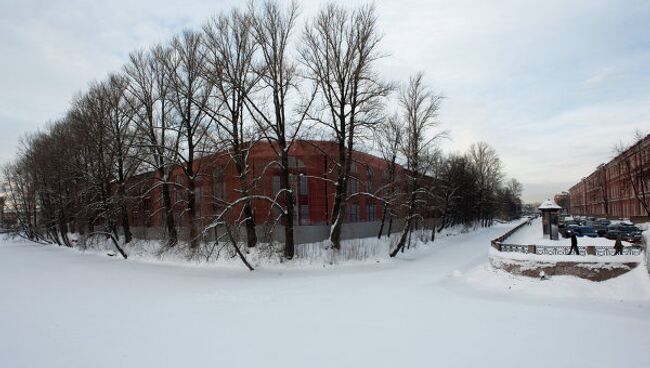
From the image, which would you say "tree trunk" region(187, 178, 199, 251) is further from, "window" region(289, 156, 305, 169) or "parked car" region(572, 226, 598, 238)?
"parked car" region(572, 226, 598, 238)

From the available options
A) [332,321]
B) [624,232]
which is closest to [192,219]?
[332,321]

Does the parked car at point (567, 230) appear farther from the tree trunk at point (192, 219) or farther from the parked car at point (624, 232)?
the tree trunk at point (192, 219)

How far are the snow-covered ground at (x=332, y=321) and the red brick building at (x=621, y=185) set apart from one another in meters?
39.8

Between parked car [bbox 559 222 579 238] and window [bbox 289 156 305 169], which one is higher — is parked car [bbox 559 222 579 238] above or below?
below

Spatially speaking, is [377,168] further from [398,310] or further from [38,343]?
[38,343]

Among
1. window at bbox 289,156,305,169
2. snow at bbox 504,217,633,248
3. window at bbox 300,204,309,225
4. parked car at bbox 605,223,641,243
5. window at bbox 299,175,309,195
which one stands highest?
window at bbox 289,156,305,169

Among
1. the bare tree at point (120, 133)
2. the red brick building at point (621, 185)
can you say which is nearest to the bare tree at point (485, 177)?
the red brick building at point (621, 185)

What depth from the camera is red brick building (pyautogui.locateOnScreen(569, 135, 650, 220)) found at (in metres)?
53.3

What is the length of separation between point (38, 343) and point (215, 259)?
16.7m

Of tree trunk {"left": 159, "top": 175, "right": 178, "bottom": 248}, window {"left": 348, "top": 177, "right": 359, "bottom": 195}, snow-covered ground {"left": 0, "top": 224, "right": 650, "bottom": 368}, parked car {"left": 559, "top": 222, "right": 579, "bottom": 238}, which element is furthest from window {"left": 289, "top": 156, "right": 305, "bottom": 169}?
parked car {"left": 559, "top": 222, "right": 579, "bottom": 238}

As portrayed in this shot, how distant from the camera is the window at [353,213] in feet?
159

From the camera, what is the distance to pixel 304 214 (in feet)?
141

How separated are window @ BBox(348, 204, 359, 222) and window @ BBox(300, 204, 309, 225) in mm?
6988

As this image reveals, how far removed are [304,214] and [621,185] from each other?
213 feet
